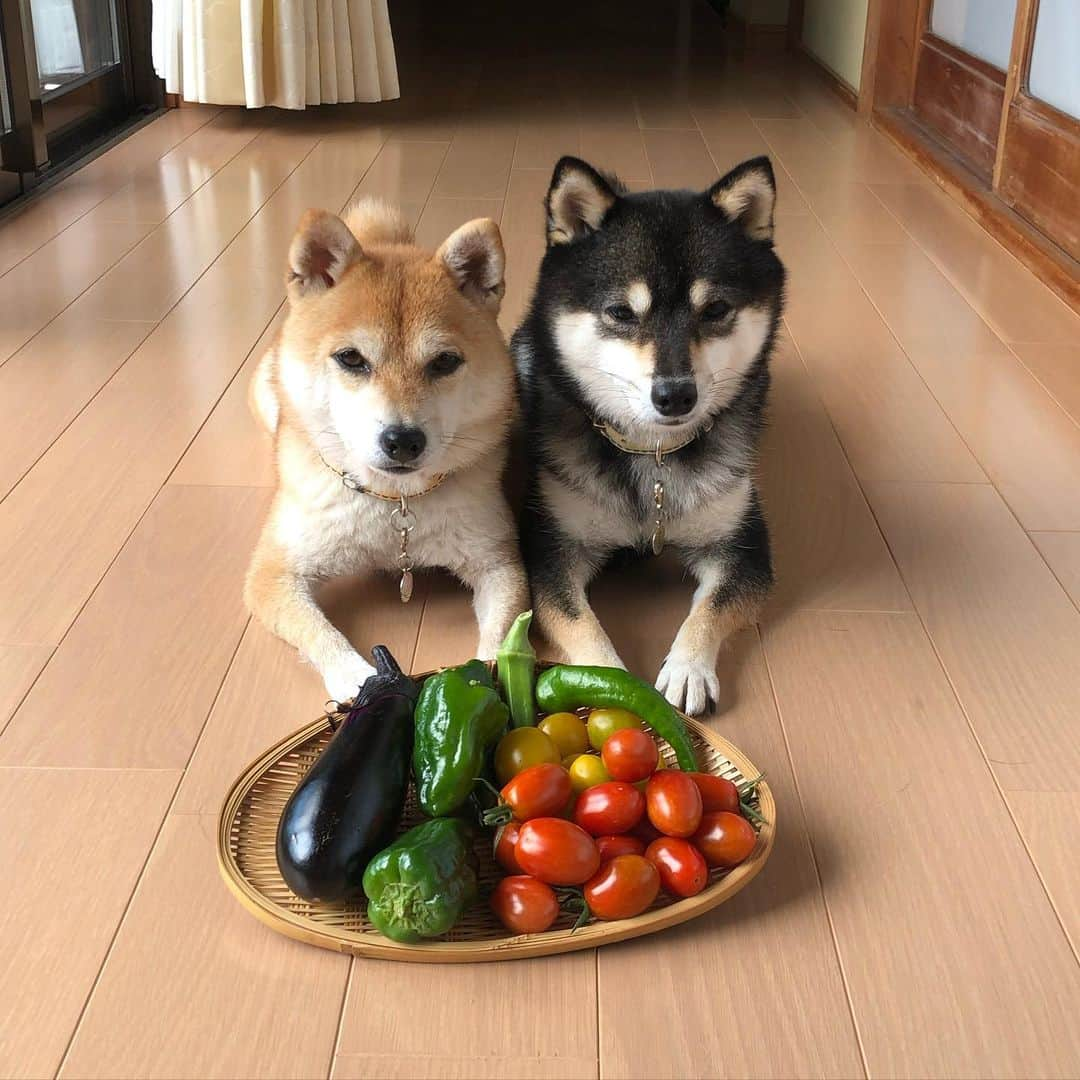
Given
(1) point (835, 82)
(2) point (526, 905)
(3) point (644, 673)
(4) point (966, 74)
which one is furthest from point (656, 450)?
(1) point (835, 82)

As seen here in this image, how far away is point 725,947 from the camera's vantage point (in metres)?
1.40

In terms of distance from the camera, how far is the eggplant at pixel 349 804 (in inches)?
54.0

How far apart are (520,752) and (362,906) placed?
264mm

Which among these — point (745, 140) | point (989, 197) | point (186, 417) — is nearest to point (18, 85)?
point (186, 417)

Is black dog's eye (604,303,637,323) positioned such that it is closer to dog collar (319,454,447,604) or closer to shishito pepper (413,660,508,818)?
dog collar (319,454,447,604)

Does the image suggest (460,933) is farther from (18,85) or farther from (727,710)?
(18,85)

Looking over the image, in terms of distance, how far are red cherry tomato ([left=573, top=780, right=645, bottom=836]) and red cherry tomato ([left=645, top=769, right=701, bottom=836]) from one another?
19 millimetres

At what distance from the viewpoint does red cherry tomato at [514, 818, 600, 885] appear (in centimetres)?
137

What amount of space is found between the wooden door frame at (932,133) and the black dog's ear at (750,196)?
1811 mm

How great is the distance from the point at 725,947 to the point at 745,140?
4.43 metres

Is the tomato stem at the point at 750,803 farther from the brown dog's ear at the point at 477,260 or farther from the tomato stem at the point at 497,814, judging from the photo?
the brown dog's ear at the point at 477,260

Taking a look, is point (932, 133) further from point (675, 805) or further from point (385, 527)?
point (675, 805)

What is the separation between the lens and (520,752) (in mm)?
1543

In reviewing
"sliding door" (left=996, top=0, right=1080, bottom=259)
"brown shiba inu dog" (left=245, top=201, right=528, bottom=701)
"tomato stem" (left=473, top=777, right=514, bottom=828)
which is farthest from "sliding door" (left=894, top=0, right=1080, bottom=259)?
"tomato stem" (left=473, top=777, right=514, bottom=828)
